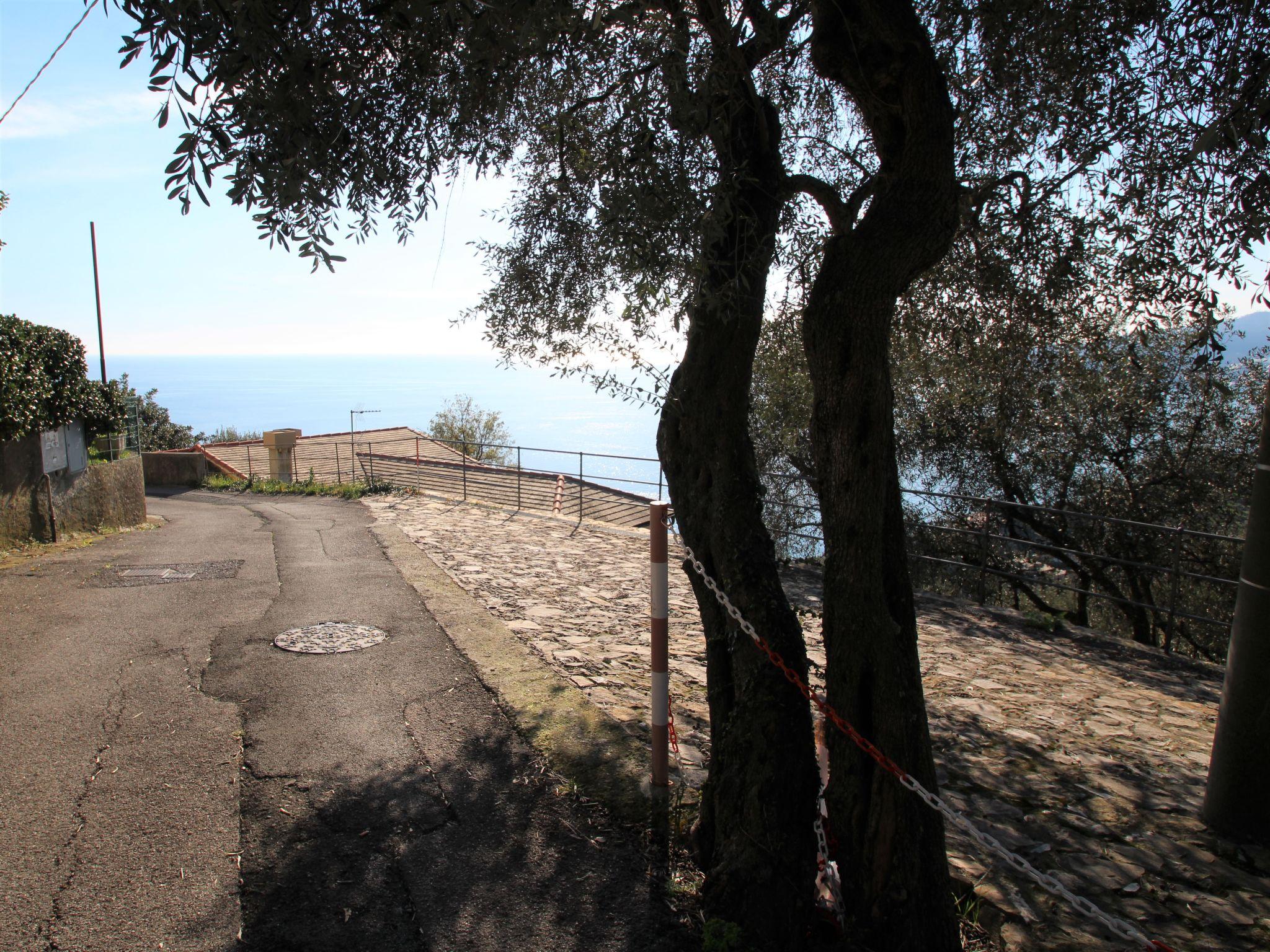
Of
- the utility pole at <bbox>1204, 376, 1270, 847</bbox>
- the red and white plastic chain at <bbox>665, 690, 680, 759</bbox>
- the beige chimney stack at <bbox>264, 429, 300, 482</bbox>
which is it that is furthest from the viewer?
the beige chimney stack at <bbox>264, 429, 300, 482</bbox>

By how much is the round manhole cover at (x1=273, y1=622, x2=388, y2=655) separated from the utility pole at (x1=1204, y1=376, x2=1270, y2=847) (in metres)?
5.45

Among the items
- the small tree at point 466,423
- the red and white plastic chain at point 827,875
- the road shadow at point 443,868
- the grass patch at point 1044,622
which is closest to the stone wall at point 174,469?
the grass patch at point 1044,622

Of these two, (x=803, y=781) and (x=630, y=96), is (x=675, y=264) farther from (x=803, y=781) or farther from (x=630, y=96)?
(x=803, y=781)

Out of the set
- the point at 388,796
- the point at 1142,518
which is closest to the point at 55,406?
the point at 388,796

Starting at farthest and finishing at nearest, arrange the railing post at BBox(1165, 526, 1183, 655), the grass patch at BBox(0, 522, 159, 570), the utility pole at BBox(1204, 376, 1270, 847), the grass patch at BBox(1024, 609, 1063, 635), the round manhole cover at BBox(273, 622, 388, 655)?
the grass patch at BBox(0, 522, 159, 570)
the grass patch at BBox(1024, 609, 1063, 635)
the railing post at BBox(1165, 526, 1183, 655)
the round manhole cover at BBox(273, 622, 388, 655)
the utility pole at BBox(1204, 376, 1270, 847)

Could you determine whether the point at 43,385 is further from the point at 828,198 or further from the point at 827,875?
the point at 827,875

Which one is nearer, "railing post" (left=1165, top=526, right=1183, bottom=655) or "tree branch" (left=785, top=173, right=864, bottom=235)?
"tree branch" (left=785, top=173, right=864, bottom=235)

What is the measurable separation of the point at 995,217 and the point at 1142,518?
9.97 m

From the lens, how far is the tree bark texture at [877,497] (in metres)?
3.00

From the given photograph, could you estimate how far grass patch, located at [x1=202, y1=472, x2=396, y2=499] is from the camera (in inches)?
768

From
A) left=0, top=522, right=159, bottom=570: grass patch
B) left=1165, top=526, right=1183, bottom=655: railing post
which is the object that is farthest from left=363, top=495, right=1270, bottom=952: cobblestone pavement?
left=0, top=522, right=159, bottom=570: grass patch

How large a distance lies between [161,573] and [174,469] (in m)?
22.4

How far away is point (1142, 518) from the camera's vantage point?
43.0 ft

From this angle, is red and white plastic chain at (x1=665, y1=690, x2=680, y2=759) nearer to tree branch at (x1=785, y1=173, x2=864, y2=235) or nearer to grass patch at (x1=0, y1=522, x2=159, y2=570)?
tree branch at (x1=785, y1=173, x2=864, y2=235)
